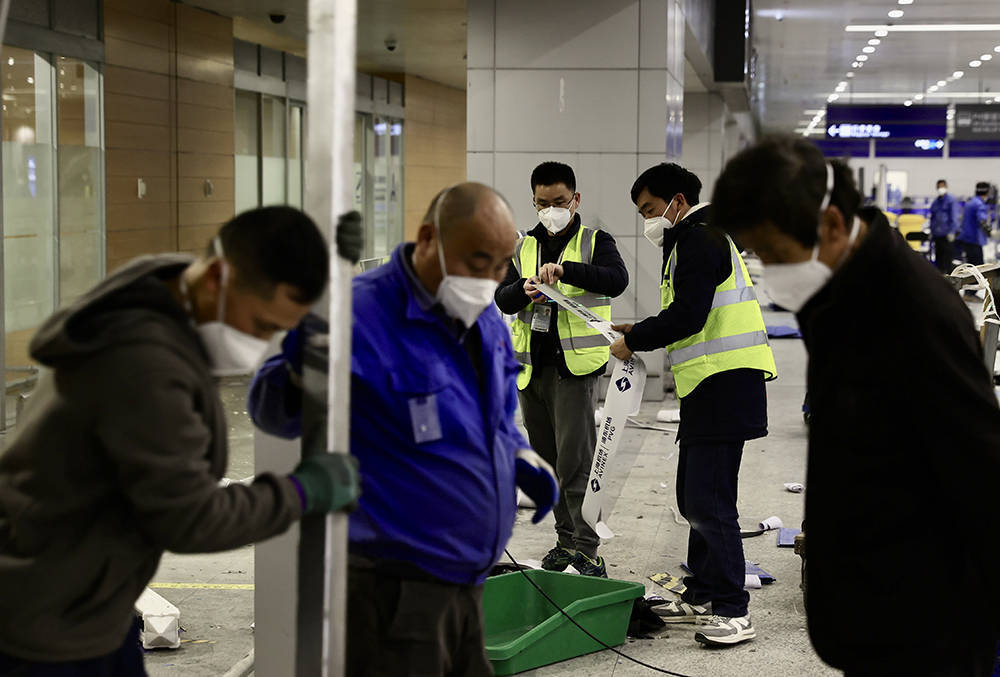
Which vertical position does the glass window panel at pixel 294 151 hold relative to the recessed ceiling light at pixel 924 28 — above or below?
below

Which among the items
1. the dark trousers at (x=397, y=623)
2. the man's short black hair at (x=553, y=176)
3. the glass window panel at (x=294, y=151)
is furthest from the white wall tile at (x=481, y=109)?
the dark trousers at (x=397, y=623)

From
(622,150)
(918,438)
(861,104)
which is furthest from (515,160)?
(861,104)

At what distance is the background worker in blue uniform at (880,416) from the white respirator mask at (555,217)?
3.08 meters

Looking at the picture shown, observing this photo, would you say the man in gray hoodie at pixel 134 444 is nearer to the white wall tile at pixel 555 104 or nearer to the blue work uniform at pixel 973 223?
the white wall tile at pixel 555 104

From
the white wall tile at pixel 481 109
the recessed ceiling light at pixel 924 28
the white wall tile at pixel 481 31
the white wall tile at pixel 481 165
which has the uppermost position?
the recessed ceiling light at pixel 924 28

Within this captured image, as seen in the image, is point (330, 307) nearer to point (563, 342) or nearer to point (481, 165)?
point (563, 342)

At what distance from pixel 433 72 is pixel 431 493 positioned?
17166 millimetres

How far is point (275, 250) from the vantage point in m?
1.69

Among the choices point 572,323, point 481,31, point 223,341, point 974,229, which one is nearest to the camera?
point 223,341

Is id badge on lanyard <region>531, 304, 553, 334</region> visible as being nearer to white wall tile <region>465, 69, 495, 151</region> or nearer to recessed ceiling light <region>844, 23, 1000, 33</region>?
white wall tile <region>465, 69, 495, 151</region>

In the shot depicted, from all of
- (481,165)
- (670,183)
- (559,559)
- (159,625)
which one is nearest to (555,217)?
(670,183)

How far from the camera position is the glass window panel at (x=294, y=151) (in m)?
14.4

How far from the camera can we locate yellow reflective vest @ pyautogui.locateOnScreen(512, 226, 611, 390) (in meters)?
4.78

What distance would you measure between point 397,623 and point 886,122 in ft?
102
